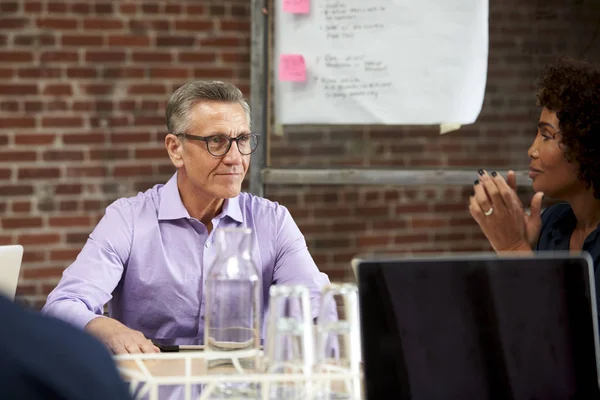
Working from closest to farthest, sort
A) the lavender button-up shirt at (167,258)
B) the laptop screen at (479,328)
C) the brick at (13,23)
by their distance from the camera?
the laptop screen at (479,328) → the lavender button-up shirt at (167,258) → the brick at (13,23)

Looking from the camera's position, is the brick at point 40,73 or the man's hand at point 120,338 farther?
the brick at point 40,73

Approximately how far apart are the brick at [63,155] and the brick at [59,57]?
1.20 ft

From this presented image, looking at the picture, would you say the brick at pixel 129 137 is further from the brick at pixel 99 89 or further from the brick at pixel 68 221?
the brick at pixel 68 221

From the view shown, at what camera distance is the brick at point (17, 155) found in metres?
3.19

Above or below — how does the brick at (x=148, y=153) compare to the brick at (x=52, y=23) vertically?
below

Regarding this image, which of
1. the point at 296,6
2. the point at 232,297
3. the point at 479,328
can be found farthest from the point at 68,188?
the point at 479,328

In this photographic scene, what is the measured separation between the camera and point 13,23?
3.18 m

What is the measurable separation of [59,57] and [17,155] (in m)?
0.43

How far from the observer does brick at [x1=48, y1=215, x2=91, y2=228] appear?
3.22 m

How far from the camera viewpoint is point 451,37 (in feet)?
9.00

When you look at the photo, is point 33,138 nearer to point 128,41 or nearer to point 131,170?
point 131,170

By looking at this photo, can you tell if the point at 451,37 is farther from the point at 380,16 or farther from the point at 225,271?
the point at 225,271

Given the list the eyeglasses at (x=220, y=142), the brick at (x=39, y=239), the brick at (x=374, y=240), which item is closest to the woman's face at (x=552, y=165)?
the eyeglasses at (x=220, y=142)

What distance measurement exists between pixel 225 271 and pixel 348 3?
1.74m
